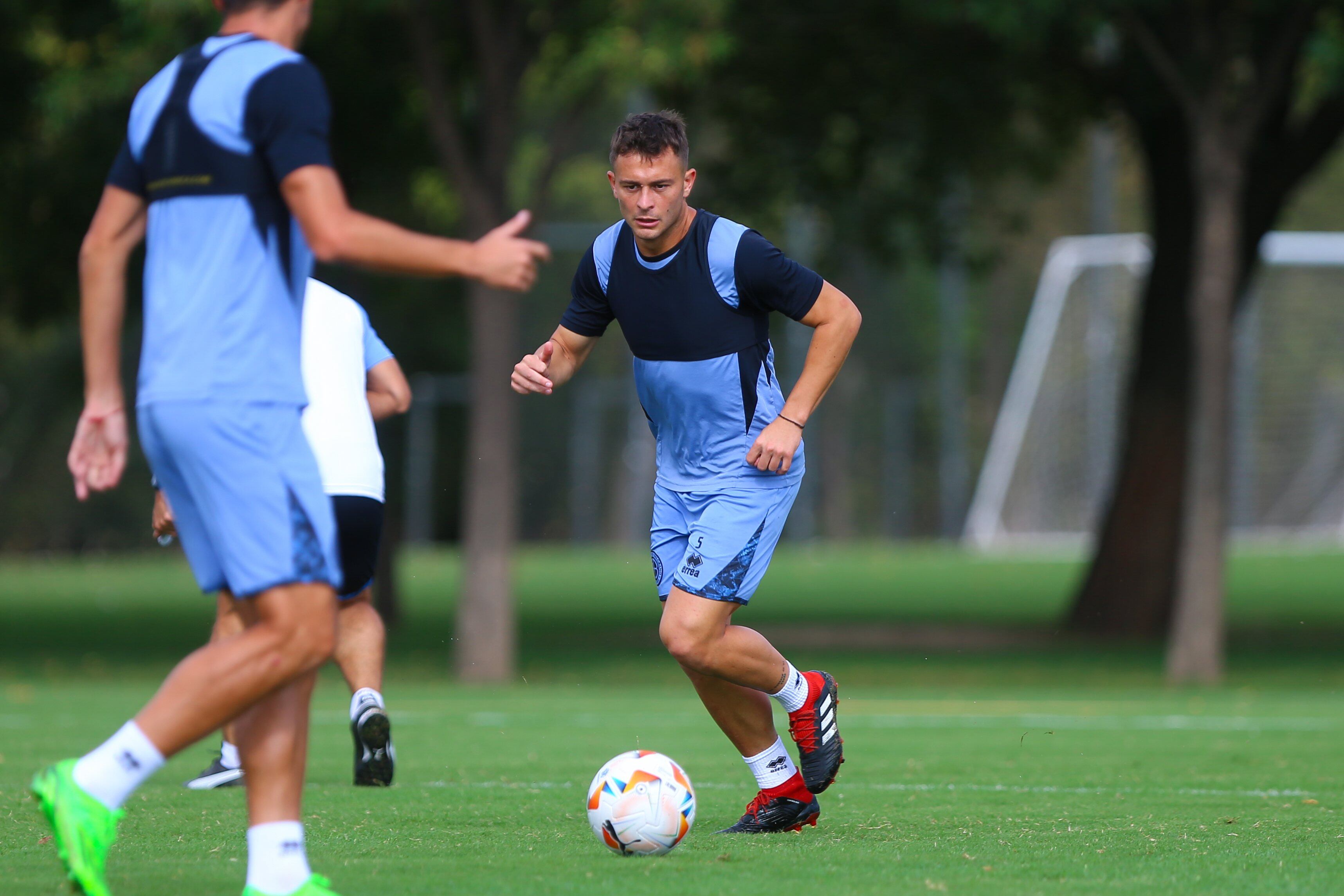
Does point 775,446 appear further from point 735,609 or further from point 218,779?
point 218,779

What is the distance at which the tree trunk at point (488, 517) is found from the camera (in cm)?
1546

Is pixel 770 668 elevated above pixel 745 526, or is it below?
below

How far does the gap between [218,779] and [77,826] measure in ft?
10.9

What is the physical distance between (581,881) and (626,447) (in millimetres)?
43015

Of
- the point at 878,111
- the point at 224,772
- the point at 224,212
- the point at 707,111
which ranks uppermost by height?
the point at 707,111

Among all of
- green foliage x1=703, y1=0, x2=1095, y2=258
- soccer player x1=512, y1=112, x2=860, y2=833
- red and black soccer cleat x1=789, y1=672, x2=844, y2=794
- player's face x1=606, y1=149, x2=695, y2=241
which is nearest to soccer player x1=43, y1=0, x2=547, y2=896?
player's face x1=606, y1=149, x2=695, y2=241

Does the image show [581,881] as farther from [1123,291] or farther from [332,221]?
[1123,291]

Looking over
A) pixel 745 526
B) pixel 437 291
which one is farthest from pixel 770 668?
pixel 437 291

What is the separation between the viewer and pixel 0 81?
18.2 meters

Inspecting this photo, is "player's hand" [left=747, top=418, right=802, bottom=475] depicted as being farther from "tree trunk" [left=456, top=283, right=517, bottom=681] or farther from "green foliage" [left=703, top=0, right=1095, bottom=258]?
"green foliage" [left=703, top=0, right=1095, bottom=258]

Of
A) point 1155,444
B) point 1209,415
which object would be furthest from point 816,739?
point 1155,444

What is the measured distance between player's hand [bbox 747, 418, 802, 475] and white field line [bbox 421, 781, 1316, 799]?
200 centimetres

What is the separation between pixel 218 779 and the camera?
7262mm

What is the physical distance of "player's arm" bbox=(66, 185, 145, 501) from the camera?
4.26 meters
